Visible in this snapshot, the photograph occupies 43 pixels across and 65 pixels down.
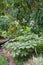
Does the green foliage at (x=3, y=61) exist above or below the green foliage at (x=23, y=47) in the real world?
below

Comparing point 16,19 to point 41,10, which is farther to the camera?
point 16,19

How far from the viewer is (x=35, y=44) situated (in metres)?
7.15

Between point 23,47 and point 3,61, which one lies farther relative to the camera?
point 3,61

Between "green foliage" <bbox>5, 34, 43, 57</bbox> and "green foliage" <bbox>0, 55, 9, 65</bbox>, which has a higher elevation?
"green foliage" <bbox>5, 34, 43, 57</bbox>

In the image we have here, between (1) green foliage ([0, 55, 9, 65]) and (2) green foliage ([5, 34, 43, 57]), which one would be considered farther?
(1) green foliage ([0, 55, 9, 65])

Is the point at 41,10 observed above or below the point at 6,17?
above

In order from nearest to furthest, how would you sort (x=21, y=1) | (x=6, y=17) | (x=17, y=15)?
(x=21, y=1) < (x=17, y=15) < (x=6, y=17)

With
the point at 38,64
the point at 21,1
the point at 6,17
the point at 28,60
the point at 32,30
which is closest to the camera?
the point at 38,64

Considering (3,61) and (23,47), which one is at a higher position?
(23,47)

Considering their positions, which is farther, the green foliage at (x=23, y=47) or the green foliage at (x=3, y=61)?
the green foliage at (x=3, y=61)

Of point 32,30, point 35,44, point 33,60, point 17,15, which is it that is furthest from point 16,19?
point 33,60

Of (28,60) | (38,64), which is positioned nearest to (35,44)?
(28,60)

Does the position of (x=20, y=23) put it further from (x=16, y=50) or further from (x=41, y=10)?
(x=16, y=50)

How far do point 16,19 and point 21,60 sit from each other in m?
3.63
